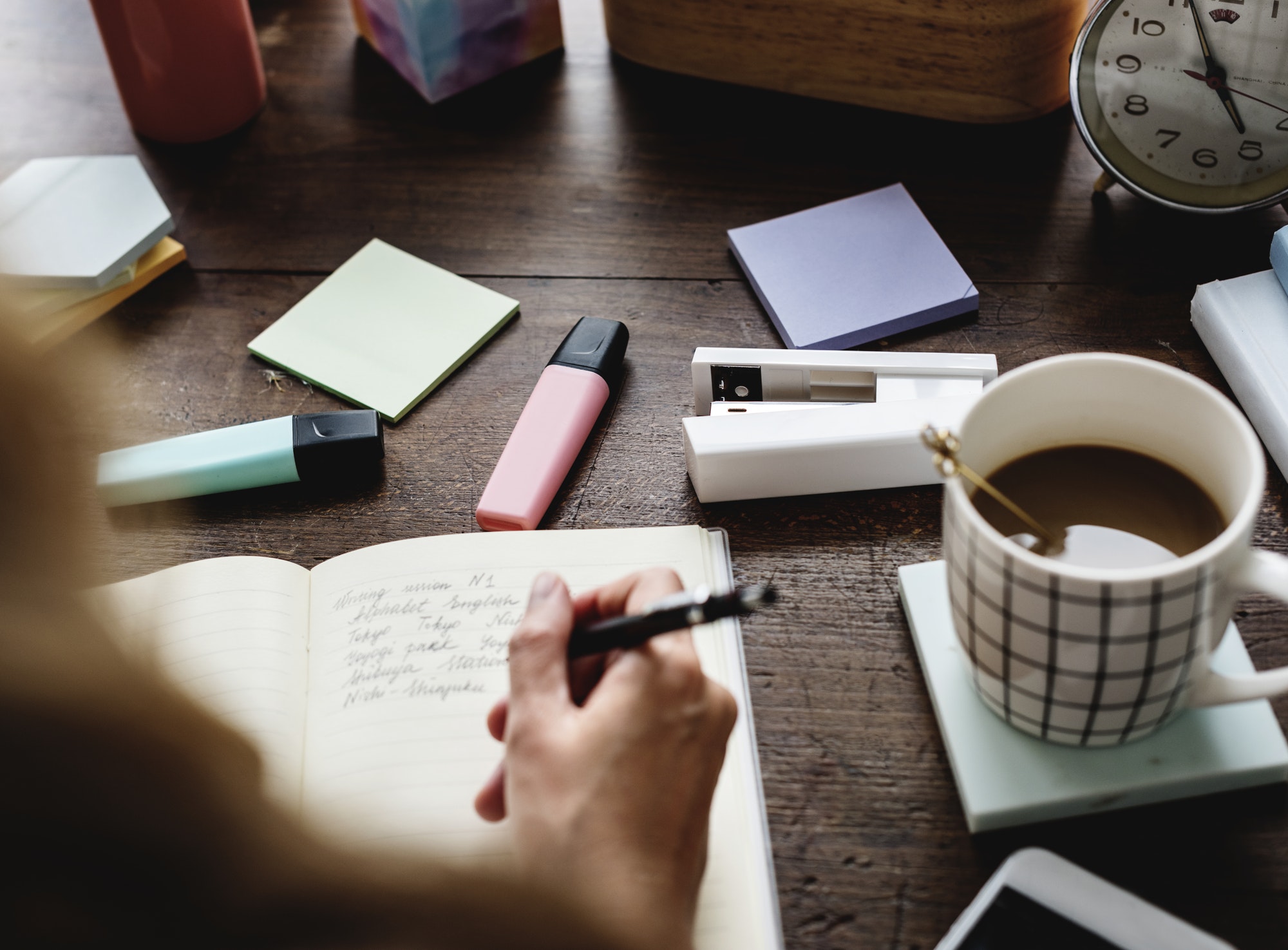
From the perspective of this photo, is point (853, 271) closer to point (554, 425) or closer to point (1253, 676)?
point (554, 425)

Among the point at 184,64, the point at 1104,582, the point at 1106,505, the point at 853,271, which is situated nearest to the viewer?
the point at 1104,582

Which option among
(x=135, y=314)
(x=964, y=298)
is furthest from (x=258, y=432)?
(x=964, y=298)

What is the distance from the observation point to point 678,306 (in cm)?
72

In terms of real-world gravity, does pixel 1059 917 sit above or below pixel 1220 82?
below

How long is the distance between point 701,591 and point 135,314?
0.55 m

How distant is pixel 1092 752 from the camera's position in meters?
0.47

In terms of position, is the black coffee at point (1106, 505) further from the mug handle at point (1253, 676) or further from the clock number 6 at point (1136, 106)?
the clock number 6 at point (1136, 106)

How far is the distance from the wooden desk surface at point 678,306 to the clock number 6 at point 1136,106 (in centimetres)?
8

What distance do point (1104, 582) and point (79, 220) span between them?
0.74m

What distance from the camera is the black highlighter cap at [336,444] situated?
629mm

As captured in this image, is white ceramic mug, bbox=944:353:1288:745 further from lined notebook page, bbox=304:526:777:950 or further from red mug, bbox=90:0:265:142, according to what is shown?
red mug, bbox=90:0:265:142

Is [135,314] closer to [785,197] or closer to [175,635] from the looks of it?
[175,635]

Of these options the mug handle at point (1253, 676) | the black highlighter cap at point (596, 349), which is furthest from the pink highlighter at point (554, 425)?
the mug handle at point (1253, 676)

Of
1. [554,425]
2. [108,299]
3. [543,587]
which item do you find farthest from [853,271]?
[108,299]
